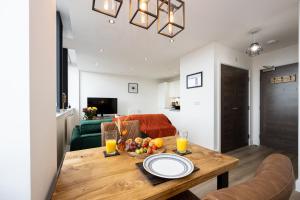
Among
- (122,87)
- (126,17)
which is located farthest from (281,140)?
(122,87)

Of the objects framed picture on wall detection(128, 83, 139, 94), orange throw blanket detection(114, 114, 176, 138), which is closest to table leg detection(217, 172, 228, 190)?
orange throw blanket detection(114, 114, 176, 138)

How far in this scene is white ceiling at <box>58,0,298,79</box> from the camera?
1762 millimetres

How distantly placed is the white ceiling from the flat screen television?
7.44ft

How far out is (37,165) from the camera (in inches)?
20.3

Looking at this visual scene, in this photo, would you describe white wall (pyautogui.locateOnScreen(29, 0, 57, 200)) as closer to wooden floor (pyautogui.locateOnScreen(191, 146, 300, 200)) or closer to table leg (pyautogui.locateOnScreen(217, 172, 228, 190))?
table leg (pyautogui.locateOnScreen(217, 172, 228, 190))

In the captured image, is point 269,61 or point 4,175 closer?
point 4,175

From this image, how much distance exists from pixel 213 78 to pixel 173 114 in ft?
10.2

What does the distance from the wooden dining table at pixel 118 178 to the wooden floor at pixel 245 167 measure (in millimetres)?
995

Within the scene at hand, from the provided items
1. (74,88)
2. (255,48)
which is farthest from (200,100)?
(74,88)

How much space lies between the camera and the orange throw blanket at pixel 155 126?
3162 mm

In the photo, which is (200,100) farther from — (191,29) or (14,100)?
(14,100)

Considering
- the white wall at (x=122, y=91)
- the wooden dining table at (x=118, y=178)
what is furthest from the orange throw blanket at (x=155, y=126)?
the white wall at (x=122, y=91)

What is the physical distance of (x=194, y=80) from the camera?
319cm

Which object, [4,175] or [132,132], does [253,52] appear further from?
[4,175]
